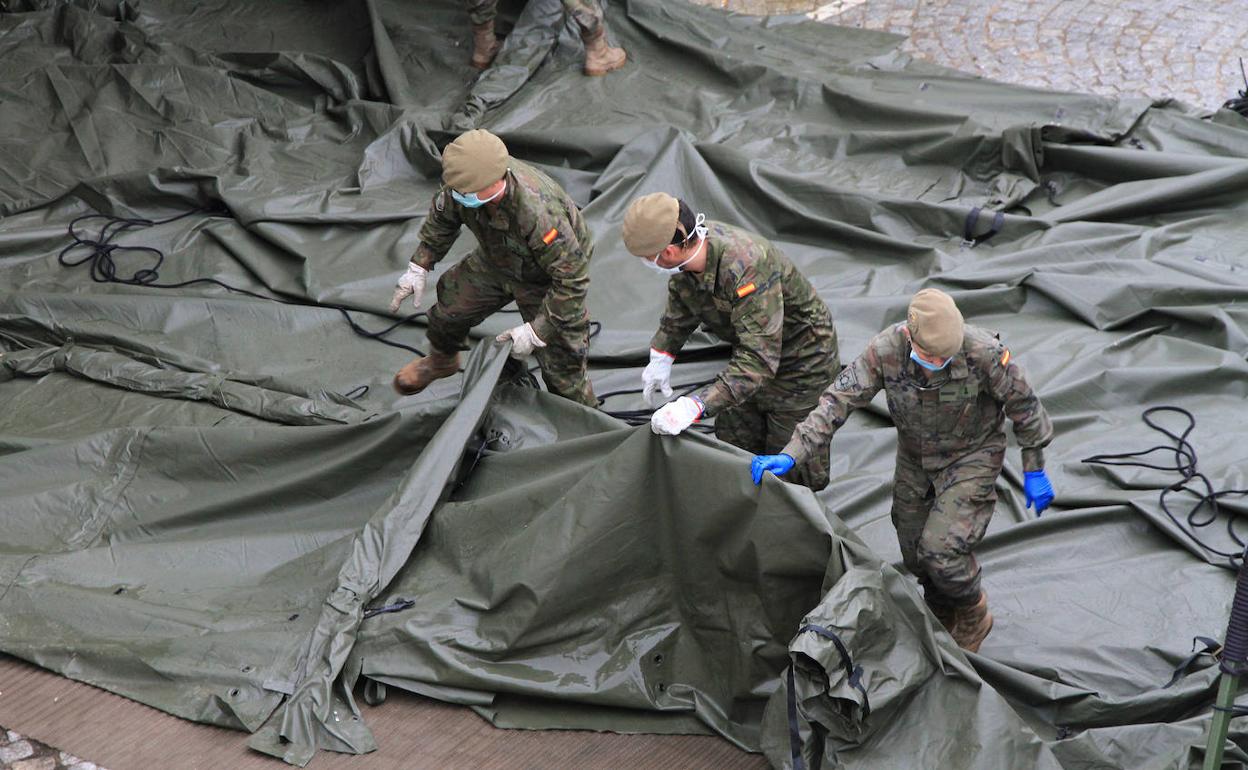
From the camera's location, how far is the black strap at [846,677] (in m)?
3.12

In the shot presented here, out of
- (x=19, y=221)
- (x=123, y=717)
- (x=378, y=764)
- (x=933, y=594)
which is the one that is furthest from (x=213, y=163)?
(x=933, y=594)

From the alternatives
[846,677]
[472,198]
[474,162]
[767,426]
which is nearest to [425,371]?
[472,198]

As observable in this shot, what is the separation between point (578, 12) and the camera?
7363 millimetres

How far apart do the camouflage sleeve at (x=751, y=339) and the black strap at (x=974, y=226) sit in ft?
7.75

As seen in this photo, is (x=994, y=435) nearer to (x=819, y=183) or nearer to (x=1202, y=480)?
(x=1202, y=480)

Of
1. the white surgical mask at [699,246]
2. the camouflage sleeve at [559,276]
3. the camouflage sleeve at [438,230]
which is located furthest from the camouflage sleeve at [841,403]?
the camouflage sleeve at [438,230]

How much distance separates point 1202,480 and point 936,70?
3.77 m

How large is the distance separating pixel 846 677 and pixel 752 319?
1.43 meters

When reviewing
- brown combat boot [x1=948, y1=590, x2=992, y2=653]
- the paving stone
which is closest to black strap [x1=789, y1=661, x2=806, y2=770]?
brown combat boot [x1=948, y1=590, x2=992, y2=653]

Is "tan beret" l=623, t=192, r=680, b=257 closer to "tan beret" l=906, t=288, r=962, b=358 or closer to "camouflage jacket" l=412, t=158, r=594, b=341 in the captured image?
"camouflage jacket" l=412, t=158, r=594, b=341

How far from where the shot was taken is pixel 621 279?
5969 millimetres

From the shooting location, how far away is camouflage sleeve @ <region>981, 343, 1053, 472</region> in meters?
3.65

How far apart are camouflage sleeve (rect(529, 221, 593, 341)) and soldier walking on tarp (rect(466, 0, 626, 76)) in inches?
126

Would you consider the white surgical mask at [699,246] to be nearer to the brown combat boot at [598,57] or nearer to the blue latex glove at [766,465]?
the blue latex glove at [766,465]
